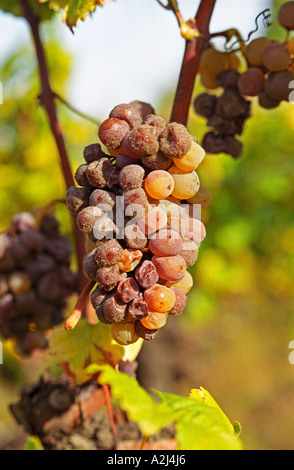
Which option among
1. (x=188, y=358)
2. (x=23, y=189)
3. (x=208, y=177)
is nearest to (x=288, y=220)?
(x=208, y=177)

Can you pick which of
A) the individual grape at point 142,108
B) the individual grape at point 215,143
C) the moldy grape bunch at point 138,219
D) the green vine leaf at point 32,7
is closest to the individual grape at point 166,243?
the moldy grape bunch at point 138,219

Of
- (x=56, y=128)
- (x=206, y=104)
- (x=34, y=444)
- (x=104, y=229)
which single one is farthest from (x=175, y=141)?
(x=34, y=444)

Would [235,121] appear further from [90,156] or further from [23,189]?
[23,189]

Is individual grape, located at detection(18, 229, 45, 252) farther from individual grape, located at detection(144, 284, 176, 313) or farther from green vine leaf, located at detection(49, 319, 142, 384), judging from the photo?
individual grape, located at detection(144, 284, 176, 313)

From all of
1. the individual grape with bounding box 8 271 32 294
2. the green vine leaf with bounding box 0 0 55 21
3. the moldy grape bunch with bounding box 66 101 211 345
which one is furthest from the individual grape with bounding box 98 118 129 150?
the green vine leaf with bounding box 0 0 55 21
